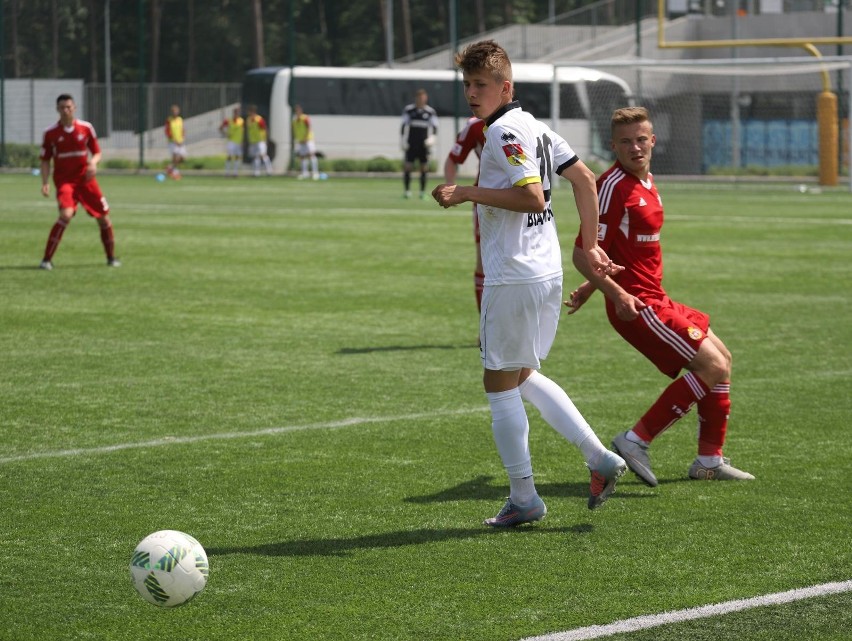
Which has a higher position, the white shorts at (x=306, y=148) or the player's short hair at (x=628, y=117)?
the white shorts at (x=306, y=148)

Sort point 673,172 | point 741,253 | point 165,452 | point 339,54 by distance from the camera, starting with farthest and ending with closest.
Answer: point 339,54
point 673,172
point 741,253
point 165,452

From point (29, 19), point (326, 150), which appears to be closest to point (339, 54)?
point (326, 150)

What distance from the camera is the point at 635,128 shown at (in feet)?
20.0

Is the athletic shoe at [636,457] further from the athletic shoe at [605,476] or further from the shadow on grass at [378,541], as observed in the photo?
the shadow on grass at [378,541]

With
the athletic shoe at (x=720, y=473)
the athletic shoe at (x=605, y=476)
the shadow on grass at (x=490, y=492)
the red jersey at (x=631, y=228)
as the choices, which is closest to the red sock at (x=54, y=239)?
the shadow on grass at (x=490, y=492)

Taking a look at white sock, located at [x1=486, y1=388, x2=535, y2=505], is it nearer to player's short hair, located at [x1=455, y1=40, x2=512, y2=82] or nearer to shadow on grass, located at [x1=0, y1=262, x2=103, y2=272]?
player's short hair, located at [x1=455, y1=40, x2=512, y2=82]

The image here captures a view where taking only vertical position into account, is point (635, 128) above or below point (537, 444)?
above

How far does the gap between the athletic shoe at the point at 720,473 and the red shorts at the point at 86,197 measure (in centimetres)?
1100

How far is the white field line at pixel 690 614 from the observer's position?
4.15 metres

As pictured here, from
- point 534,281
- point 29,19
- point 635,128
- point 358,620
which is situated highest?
point 29,19

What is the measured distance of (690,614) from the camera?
434 centimetres

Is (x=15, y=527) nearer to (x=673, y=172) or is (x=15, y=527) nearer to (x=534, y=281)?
(x=534, y=281)

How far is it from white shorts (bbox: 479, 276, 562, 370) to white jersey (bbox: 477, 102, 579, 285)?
44 mm

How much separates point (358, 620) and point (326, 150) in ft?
145
